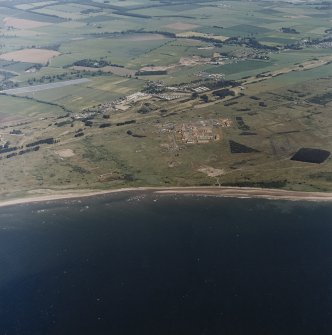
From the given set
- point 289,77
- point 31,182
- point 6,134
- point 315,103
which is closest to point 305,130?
point 315,103

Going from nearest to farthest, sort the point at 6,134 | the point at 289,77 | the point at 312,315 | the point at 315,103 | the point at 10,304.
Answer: the point at 312,315
the point at 10,304
the point at 6,134
the point at 315,103
the point at 289,77

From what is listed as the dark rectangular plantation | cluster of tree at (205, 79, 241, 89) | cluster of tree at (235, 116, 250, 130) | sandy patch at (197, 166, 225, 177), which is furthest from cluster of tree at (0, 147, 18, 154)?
cluster of tree at (205, 79, 241, 89)

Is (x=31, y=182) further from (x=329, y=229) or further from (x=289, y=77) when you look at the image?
(x=289, y=77)

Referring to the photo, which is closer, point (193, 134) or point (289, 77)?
point (193, 134)

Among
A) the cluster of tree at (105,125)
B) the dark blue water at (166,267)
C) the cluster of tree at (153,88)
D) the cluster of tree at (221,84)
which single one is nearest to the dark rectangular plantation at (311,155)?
the dark blue water at (166,267)

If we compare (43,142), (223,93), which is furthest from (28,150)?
(223,93)

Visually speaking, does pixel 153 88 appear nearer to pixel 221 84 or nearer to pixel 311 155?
pixel 221 84

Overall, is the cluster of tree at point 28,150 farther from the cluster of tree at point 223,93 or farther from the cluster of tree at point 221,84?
the cluster of tree at point 221,84
